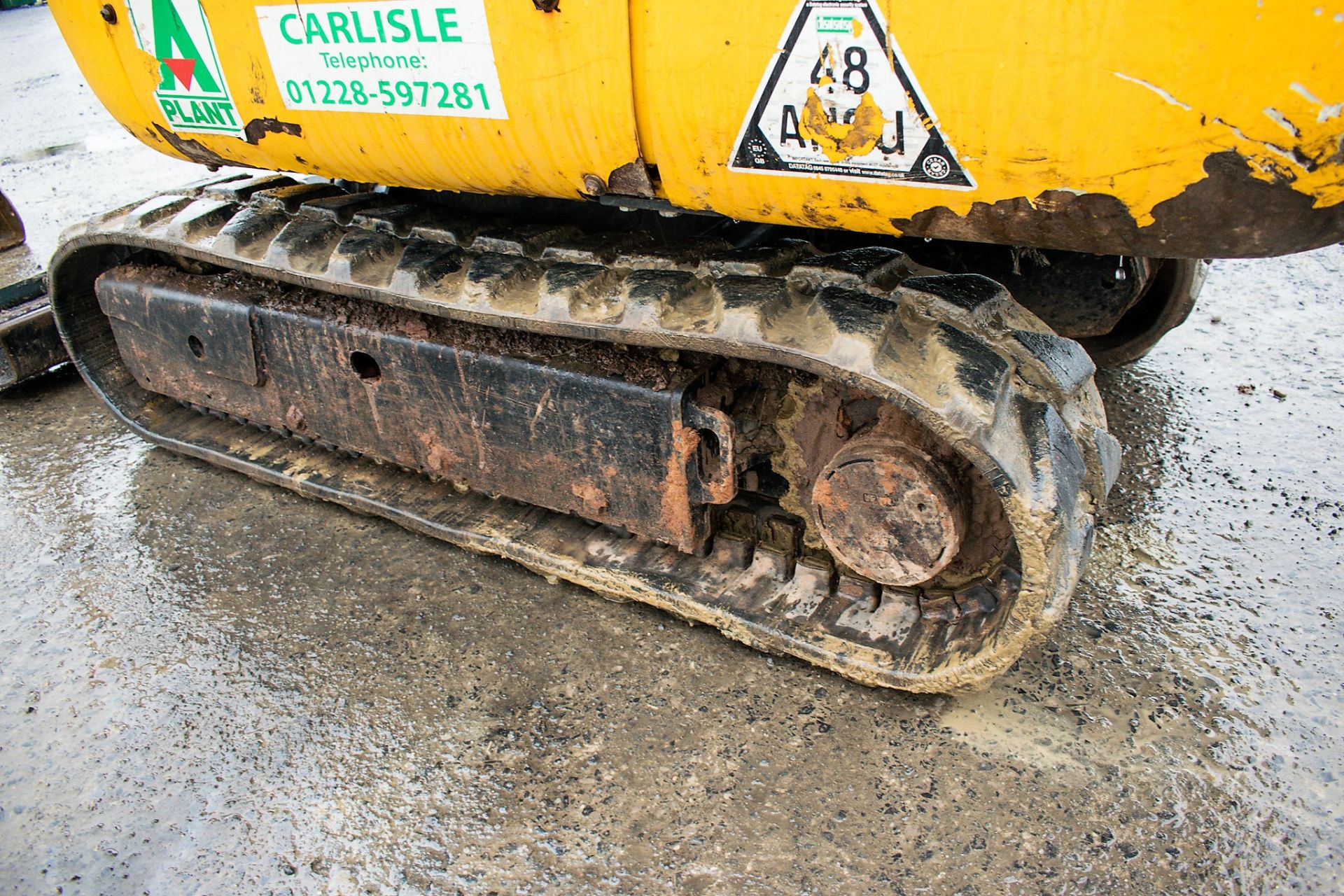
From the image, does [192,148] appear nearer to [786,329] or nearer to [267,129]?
[267,129]

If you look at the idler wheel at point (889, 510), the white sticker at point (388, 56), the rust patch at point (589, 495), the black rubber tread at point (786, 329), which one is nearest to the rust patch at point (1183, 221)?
the black rubber tread at point (786, 329)

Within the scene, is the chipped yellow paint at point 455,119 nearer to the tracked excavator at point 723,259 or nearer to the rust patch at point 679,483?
the tracked excavator at point 723,259

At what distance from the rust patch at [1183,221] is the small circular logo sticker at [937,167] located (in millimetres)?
63

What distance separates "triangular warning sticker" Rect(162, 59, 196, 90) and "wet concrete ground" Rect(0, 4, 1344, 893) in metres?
1.20

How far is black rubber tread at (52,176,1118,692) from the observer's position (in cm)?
172

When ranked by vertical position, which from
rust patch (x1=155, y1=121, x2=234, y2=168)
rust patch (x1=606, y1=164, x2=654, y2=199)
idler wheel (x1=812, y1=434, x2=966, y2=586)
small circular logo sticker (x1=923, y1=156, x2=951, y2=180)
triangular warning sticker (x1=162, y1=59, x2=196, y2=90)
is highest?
triangular warning sticker (x1=162, y1=59, x2=196, y2=90)

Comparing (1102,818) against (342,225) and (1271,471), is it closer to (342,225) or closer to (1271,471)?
(1271,471)

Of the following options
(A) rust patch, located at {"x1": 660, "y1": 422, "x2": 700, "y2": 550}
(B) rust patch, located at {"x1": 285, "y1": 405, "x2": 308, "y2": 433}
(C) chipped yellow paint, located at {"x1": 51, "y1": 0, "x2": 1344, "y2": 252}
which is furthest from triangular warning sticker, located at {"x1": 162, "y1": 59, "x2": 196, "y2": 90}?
(A) rust patch, located at {"x1": 660, "y1": 422, "x2": 700, "y2": 550}

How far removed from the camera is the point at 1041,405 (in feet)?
5.89

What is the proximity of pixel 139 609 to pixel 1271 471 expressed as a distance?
3096 millimetres

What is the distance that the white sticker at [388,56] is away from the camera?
1.80 meters

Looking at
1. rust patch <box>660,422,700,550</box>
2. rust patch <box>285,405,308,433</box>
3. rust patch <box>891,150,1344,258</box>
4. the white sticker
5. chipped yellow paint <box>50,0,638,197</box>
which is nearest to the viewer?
rust patch <box>891,150,1344,258</box>

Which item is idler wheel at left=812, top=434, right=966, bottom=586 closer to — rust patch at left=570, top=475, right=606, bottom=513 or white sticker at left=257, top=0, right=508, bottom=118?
rust patch at left=570, top=475, right=606, bottom=513

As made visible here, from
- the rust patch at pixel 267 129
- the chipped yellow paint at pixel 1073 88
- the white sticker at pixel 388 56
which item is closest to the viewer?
the chipped yellow paint at pixel 1073 88
